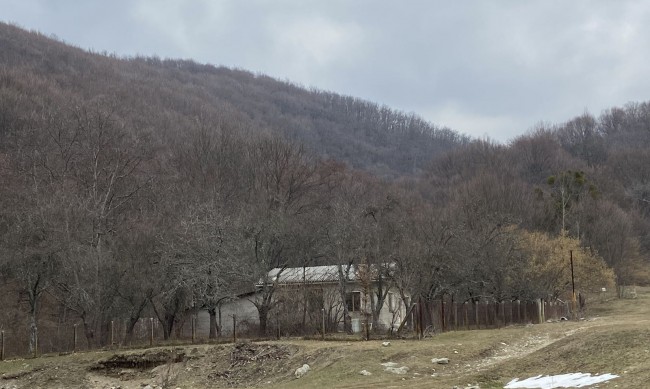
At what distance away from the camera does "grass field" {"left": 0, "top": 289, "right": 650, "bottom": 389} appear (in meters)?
17.5

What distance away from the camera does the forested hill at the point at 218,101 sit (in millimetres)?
94125

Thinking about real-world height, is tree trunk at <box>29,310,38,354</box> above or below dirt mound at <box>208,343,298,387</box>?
above

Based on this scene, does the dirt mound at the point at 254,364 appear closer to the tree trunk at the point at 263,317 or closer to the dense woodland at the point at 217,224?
the tree trunk at the point at 263,317

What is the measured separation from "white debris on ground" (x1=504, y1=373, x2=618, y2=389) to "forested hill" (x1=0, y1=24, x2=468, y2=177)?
60.7m

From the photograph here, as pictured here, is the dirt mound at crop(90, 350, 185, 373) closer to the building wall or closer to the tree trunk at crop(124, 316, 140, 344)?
the tree trunk at crop(124, 316, 140, 344)

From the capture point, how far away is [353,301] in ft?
131

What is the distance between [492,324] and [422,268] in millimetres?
4912

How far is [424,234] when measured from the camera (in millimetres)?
40188

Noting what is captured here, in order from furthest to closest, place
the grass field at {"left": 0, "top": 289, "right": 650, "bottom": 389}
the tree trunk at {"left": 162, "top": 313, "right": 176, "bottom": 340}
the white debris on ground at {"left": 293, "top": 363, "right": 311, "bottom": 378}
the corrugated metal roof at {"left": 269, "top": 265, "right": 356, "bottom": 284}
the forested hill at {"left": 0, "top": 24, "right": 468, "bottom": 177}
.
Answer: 1. the forested hill at {"left": 0, "top": 24, "right": 468, "bottom": 177}
2. the corrugated metal roof at {"left": 269, "top": 265, "right": 356, "bottom": 284}
3. the tree trunk at {"left": 162, "top": 313, "right": 176, "bottom": 340}
4. the white debris on ground at {"left": 293, "top": 363, "right": 311, "bottom": 378}
5. the grass field at {"left": 0, "top": 289, "right": 650, "bottom": 389}

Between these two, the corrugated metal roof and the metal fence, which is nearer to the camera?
the metal fence

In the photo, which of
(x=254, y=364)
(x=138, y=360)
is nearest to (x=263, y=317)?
(x=138, y=360)

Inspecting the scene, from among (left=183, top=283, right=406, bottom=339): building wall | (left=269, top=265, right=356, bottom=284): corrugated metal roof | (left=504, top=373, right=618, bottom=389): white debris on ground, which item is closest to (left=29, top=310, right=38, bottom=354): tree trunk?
(left=183, top=283, right=406, bottom=339): building wall

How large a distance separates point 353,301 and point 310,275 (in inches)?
117

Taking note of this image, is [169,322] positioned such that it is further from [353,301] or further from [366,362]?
[366,362]
